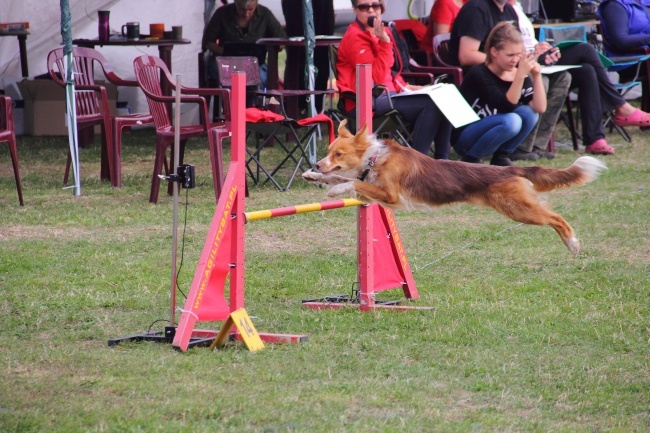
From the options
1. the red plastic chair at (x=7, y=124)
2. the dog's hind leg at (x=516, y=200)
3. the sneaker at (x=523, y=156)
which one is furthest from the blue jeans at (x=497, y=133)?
the red plastic chair at (x=7, y=124)

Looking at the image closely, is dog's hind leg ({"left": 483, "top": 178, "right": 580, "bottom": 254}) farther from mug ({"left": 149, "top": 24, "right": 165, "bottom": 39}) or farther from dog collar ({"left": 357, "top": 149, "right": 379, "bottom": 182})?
mug ({"left": 149, "top": 24, "right": 165, "bottom": 39})

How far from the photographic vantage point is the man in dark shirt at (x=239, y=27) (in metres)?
12.1

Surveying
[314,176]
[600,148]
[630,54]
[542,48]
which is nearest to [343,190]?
[314,176]

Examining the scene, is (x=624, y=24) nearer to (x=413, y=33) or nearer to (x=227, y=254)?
(x=413, y=33)

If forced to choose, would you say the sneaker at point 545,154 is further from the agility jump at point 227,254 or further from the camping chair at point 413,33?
the agility jump at point 227,254

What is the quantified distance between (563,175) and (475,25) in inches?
203

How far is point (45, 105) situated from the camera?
1218 cm

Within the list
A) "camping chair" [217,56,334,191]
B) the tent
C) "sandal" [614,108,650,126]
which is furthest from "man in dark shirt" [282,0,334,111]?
"sandal" [614,108,650,126]

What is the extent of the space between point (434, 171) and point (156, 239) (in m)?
2.73

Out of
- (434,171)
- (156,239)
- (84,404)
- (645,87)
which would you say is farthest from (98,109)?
(645,87)

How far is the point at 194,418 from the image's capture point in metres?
3.73

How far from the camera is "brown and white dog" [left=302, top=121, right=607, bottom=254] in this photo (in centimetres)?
514

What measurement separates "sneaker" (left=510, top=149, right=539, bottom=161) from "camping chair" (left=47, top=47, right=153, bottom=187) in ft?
13.1

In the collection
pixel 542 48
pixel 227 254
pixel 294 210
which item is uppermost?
pixel 542 48
